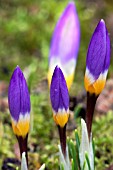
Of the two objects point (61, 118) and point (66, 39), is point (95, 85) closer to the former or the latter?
point (61, 118)

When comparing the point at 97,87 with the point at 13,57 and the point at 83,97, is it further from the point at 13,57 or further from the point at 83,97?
the point at 13,57

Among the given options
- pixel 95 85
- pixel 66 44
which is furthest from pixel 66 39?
pixel 95 85

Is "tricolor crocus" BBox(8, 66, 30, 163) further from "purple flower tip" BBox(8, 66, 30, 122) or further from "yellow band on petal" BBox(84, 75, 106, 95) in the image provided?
"yellow band on petal" BBox(84, 75, 106, 95)

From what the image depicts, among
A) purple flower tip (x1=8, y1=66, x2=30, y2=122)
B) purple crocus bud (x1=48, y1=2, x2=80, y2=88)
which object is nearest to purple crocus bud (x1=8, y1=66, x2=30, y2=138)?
purple flower tip (x1=8, y1=66, x2=30, y2=122)

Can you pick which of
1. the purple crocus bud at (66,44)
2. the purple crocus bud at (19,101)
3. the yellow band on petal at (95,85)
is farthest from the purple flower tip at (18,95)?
the purple crocus bud at (66,44)

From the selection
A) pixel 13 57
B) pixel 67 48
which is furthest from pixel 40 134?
pixel 13 57

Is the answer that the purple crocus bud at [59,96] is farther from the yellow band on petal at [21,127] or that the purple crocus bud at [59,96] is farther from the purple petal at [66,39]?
the purple petal at [66,39]
